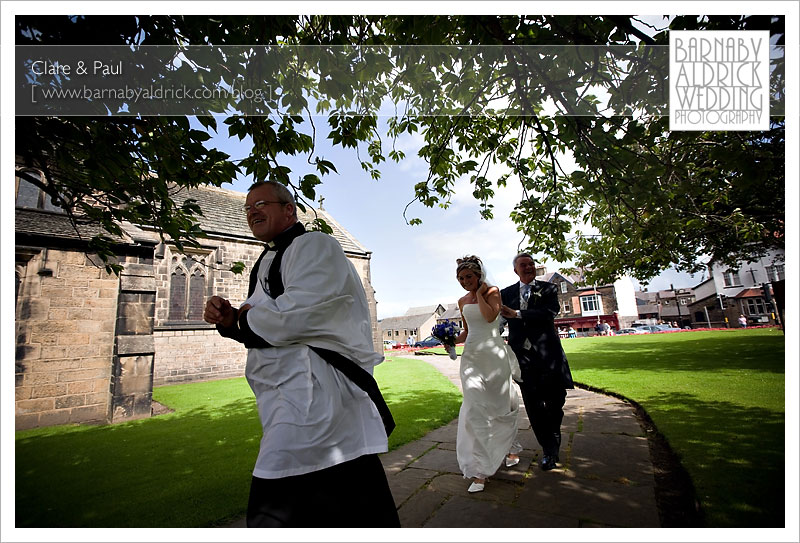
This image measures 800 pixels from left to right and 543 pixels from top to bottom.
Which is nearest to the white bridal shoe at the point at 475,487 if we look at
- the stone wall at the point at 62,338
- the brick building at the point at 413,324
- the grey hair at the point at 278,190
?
the grey hair at the point at 278,190

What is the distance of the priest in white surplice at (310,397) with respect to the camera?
168 cm

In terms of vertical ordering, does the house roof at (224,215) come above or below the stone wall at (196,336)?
above

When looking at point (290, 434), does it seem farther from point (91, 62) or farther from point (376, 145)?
point (376, 145)

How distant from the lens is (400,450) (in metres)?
4.46

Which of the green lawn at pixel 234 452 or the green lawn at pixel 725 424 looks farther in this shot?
the green lawn at pixel 234 452

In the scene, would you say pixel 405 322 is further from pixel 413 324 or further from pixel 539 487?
pixel 539 487

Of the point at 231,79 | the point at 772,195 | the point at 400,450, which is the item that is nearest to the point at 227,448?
the point at 400,450

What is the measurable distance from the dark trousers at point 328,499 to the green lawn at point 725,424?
2297 millimetres

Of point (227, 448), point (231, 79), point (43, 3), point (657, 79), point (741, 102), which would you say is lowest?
point (227, 448)

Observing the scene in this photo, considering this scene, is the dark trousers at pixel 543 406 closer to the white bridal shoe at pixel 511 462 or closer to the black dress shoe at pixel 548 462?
the black dress shoe at pixel 548 462

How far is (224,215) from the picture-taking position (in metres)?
18.0

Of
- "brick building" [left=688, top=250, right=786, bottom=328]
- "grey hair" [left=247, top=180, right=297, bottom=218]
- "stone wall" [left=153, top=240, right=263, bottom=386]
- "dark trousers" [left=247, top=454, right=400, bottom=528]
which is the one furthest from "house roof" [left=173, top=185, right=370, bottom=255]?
"dark trousers" [left=247, top=454, right=400, bottom=528]

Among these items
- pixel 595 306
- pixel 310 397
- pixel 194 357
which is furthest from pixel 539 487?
pixel 595 306

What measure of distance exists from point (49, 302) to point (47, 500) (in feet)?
19.5
